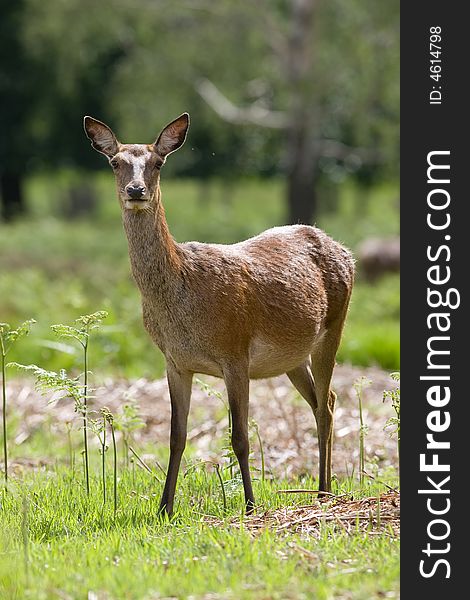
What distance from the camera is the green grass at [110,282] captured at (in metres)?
11.1

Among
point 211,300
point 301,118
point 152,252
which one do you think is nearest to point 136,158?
point 152,252

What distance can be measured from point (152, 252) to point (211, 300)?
0.37 metres

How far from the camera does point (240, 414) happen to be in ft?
19.2

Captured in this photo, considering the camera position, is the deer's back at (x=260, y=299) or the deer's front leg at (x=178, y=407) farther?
the deer's front leg at (x=178, y=407)

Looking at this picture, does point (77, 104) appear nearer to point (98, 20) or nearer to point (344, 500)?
point (98, 20)

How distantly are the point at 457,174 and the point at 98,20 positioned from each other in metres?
18.0

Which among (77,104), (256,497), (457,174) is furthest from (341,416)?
(77,104)

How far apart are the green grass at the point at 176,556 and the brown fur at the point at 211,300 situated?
1.20ft

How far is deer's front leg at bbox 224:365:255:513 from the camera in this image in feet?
18.9

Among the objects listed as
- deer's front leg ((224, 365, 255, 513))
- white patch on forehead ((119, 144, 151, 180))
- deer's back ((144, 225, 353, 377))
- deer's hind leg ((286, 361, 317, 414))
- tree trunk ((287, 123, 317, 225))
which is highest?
tree trunk ((287, 123, 317, 225))

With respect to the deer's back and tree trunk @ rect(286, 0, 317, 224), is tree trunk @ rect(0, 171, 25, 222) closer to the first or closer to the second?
tree trunk @ rect(286, 0, 317, 224)

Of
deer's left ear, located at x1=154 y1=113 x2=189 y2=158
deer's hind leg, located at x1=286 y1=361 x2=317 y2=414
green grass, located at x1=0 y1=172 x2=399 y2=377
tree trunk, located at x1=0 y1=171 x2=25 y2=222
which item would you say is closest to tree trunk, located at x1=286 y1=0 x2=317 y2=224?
green grass, located at x1=0 y1=172 x2=399 y2=377

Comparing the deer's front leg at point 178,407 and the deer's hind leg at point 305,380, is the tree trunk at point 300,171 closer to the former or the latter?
the deer's hind leg at point 305,380

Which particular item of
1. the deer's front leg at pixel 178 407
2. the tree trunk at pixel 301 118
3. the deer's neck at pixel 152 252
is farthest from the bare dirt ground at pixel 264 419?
the tree trunk at pixel 301 118
